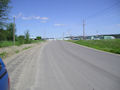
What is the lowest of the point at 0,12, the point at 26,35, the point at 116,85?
the point at 116,85

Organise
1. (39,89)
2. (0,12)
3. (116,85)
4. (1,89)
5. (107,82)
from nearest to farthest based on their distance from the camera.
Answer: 1. (1,89)
2. (39,89)
3. (116,85)
4. (107,82)
5. (0,12)

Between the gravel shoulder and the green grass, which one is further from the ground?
the green grass

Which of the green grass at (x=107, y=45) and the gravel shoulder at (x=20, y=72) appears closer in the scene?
the gravel shoulder at (x=20, y=72)

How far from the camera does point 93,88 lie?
4.05 meters

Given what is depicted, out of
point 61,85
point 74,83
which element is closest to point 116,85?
point 74,83

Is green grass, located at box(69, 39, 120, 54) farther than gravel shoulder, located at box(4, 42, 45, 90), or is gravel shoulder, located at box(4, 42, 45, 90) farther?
green grass, located at box(69, 39, 120, 54)

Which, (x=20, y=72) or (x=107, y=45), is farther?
(x=107, y=45)

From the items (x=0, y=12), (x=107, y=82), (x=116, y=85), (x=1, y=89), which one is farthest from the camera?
(x=0, y=12)

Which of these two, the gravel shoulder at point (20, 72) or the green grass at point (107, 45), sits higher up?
the green grass at point (107, 45)

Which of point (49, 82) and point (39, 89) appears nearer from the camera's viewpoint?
point (39, 89)

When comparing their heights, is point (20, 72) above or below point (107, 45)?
below

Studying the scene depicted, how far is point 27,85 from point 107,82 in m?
3.21

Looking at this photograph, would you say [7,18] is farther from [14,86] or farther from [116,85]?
[116,85]

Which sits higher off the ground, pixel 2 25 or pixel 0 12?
pixel 0 12
